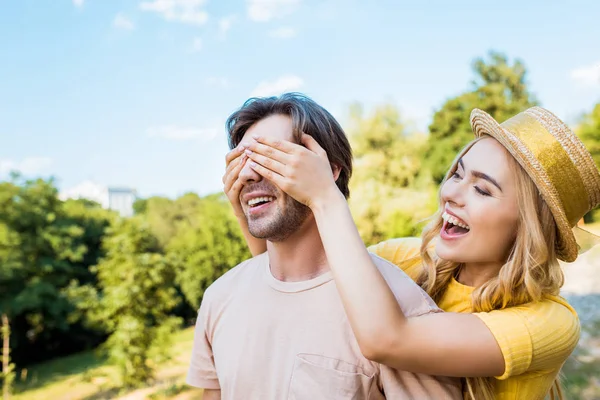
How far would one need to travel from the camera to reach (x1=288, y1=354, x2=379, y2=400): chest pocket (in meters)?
1.64

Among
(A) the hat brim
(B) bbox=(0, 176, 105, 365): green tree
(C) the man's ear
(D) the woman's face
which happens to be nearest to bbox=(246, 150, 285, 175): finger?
(C) the man's ear

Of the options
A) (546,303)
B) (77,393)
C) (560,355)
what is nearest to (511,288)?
(546,303)

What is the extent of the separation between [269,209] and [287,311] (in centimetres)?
39

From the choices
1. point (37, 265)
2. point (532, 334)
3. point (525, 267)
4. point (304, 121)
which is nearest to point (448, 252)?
point (525, 267)

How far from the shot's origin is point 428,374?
1616mm

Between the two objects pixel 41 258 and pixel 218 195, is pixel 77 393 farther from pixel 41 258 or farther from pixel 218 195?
pixel 218 195

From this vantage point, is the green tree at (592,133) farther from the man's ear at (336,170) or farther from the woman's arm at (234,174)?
the woman's arm at (234,174)

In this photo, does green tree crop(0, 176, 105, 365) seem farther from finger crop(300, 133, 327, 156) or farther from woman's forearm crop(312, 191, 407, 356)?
woman's forearm crop(312, 191, 407, 356)

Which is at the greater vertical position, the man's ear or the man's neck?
the man's ear

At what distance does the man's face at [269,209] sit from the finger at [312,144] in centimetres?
20

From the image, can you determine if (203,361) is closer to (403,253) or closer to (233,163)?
(233,163)

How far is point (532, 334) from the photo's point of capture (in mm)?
1647

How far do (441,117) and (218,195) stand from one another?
15.1 metres

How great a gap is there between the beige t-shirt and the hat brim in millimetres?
571
